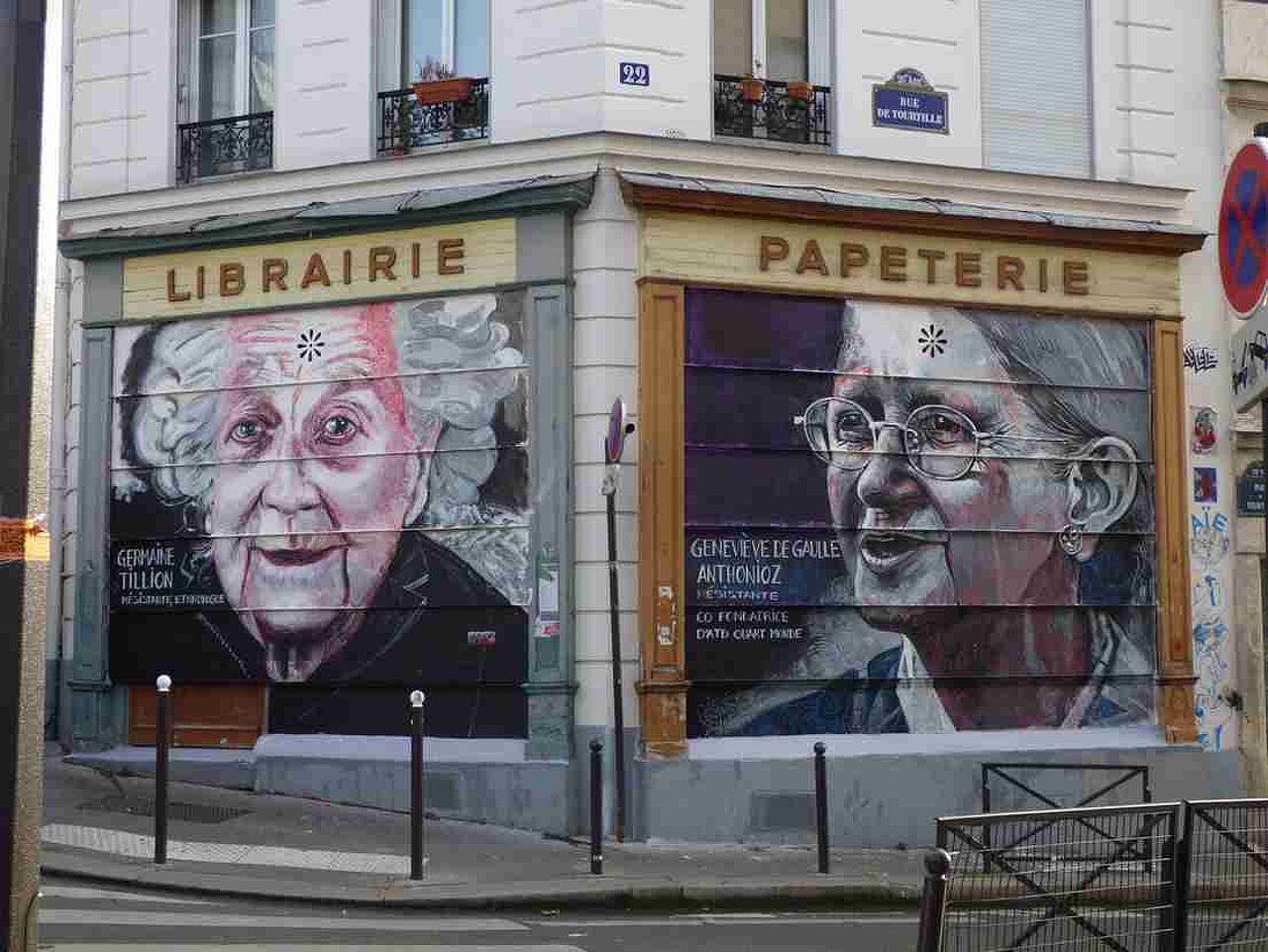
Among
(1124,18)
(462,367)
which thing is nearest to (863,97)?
(1124,18)

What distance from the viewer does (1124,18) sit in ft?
54.5

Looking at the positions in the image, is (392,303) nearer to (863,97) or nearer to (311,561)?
(311,561)

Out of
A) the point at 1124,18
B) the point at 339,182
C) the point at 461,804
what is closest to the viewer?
the point at 461,804

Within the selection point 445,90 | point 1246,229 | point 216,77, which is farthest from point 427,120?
point 1246,229

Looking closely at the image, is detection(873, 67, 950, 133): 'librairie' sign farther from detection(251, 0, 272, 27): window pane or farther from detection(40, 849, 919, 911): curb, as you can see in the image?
detection(40, 849, 919, 911): curb

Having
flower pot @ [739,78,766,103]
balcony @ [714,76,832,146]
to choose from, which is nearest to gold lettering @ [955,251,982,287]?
balcony @ [714,76,832,146]

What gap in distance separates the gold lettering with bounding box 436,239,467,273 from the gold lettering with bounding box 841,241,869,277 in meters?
3.19

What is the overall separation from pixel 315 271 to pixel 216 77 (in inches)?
96.9

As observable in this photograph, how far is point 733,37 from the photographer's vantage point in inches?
610

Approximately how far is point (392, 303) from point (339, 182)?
1.18 metres

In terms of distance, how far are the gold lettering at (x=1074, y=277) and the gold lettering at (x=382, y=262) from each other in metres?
5.86

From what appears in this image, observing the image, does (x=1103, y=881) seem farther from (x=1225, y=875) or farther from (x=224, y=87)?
(x=224, y=87)

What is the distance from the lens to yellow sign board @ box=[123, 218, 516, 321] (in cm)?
1492

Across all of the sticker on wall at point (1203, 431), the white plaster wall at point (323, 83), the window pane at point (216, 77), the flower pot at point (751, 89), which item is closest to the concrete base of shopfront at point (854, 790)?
the sticker on wall at point (1203, 431)
